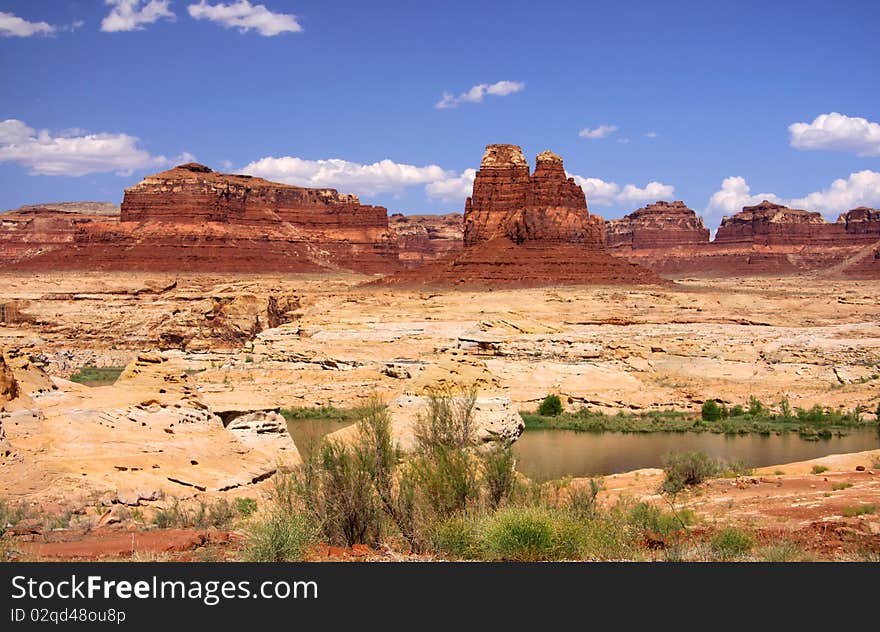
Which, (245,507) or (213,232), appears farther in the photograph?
(213,232)

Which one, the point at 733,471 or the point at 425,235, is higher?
the point at 425,235

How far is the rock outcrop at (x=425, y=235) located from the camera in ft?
567

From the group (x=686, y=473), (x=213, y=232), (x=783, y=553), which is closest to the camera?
(x=783, y=553)

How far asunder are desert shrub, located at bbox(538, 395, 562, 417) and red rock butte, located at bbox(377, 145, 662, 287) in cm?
3878

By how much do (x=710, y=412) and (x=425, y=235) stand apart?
150622mm

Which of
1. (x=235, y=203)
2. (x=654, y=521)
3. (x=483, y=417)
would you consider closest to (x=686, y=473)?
(x=483, y=417)

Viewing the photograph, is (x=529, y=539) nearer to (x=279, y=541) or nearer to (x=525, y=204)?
(x=279, y=541)

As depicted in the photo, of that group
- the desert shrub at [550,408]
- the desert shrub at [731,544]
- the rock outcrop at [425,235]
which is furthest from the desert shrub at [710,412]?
the rock outcrop at [425,235]

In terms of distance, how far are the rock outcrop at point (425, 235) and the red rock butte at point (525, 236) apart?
83818 mm

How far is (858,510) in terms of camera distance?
39.8 ft
